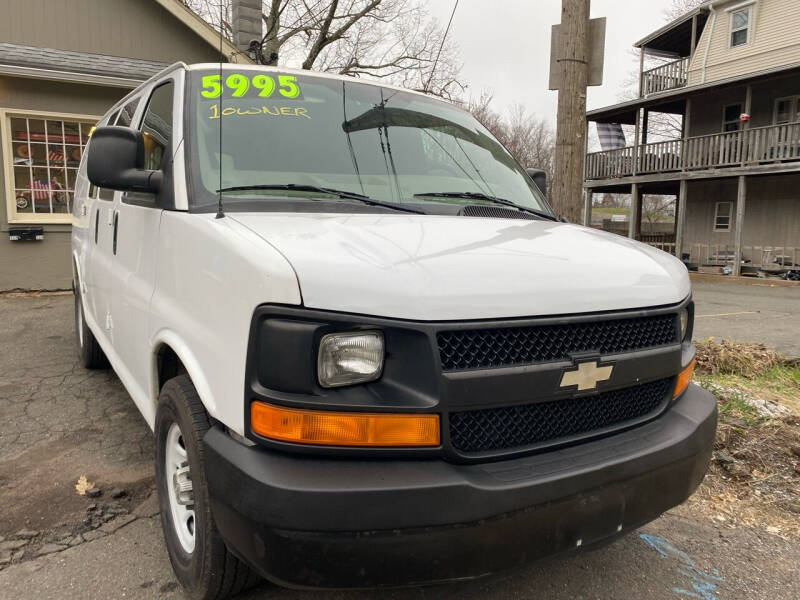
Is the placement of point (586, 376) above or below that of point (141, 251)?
below

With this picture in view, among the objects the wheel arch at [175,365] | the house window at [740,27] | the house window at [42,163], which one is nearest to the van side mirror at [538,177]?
the wheel arch at [175,365]

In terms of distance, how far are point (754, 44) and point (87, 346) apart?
22.4 m

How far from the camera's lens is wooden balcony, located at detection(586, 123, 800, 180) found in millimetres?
16375

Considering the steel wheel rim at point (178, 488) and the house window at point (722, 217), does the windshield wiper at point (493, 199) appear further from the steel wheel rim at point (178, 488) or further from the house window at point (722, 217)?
the house window at point (722, 217)

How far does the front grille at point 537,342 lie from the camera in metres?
1.65

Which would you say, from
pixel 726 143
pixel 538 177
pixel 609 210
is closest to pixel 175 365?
pixel 538 177

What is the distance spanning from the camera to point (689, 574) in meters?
2.49

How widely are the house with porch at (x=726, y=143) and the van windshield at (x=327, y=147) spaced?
16.4 metres

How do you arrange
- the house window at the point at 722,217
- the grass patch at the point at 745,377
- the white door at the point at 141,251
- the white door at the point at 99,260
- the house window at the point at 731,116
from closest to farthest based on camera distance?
1. the white door at the point at 141,251
2. the white door at the point at 99,260
3. the grass patch at the point at 745,377
4. the house window at the point at 731,116
5. the house window at the point at 722,217

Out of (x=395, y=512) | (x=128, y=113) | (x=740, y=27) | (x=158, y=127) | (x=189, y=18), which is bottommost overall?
(x=395, y=512)

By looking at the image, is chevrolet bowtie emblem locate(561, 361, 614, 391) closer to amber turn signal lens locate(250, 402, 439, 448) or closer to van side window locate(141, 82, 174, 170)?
amber turn signal lens locate(250, 402, 439, 448)

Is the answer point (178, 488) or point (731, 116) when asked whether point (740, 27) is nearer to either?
point (731, 116)

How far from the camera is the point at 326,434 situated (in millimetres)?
1588

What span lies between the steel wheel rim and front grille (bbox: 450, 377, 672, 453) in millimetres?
1028
